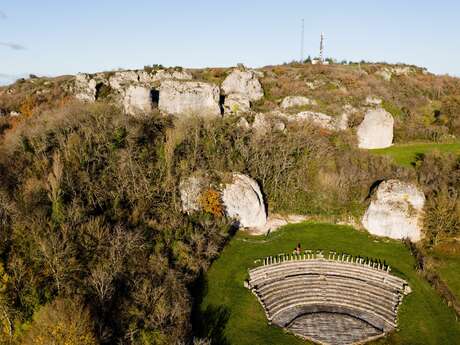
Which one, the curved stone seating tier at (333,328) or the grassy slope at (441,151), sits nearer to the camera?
the curved stone seating tier at (333,328)

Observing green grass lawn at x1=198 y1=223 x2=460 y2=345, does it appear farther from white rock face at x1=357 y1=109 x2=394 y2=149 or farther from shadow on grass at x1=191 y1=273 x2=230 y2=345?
white rock face at x1=357 y1=109 x2=394 y2=149

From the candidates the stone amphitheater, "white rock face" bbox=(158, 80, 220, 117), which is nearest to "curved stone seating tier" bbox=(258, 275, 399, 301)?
the stone amphitheater

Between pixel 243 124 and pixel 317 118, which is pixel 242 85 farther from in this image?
pixel 317 118

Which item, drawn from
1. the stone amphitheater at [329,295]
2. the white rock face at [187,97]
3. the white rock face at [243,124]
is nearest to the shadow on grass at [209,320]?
the stone amphitheater at [329,295]

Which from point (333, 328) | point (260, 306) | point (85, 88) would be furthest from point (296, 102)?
point (333, 328)

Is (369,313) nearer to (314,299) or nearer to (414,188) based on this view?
(314,299)

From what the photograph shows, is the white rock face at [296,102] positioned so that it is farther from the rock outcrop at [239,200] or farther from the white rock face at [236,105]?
the rock outcrop at [239,200]
